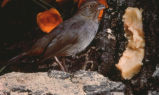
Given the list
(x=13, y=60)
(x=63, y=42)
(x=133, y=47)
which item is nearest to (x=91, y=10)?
(x=63, y=42)

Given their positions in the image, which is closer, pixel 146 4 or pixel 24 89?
pixel 24 89

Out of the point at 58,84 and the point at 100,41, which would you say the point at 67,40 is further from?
the point at 58,84

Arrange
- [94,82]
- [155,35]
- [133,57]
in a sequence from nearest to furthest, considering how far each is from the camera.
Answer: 1. [94,82]
2. [155,35]
3. [133,57]

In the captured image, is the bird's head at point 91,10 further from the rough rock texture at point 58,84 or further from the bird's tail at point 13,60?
the rough rock texture at point 58,84

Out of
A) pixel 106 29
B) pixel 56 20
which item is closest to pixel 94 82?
pixel 106 29

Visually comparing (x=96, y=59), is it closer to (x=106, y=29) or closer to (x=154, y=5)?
(x=106, y=29)

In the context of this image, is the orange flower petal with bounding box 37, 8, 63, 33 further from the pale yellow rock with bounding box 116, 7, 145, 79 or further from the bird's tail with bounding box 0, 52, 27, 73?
the pale yellow rock with bounding box 116, 7, 145, 79

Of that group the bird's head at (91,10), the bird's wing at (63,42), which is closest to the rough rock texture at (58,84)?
the bird's wing at (63,42)
